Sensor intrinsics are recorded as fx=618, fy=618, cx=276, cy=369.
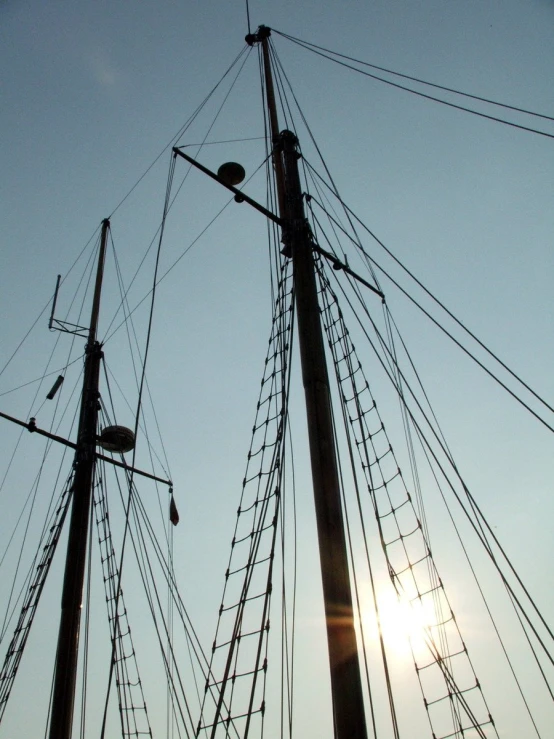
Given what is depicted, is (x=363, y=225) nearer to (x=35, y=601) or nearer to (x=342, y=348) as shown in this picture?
(x=342, y=348)

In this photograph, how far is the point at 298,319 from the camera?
335 inches

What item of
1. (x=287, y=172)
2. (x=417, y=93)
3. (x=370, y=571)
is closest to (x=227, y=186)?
(x=287, y=172)

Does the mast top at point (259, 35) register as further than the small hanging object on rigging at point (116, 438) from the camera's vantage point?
No

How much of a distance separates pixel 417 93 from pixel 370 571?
704 cm

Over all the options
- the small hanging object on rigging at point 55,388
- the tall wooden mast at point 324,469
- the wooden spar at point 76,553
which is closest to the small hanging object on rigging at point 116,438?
the wooden spar at point 76,553

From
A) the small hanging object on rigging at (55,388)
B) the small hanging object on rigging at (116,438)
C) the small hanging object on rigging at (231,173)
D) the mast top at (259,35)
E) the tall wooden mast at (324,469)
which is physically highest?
the mast top at (259,35)

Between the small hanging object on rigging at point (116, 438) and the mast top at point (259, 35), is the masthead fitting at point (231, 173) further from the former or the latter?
the small hanging object on rigging at point (116, 438)

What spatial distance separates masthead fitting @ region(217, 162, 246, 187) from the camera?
9805 millimetres

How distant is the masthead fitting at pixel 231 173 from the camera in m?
9.80

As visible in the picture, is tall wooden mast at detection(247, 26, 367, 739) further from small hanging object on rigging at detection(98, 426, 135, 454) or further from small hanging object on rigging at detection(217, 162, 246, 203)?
small hanging object on rigging at detection(98, 426, 135, 454)

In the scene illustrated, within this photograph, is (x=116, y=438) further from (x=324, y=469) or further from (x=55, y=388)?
(x=324, y=469)

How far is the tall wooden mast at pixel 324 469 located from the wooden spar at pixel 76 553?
7.39m

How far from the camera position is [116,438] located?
15.1 metres

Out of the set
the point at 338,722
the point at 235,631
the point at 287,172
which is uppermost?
the point at 287,172
